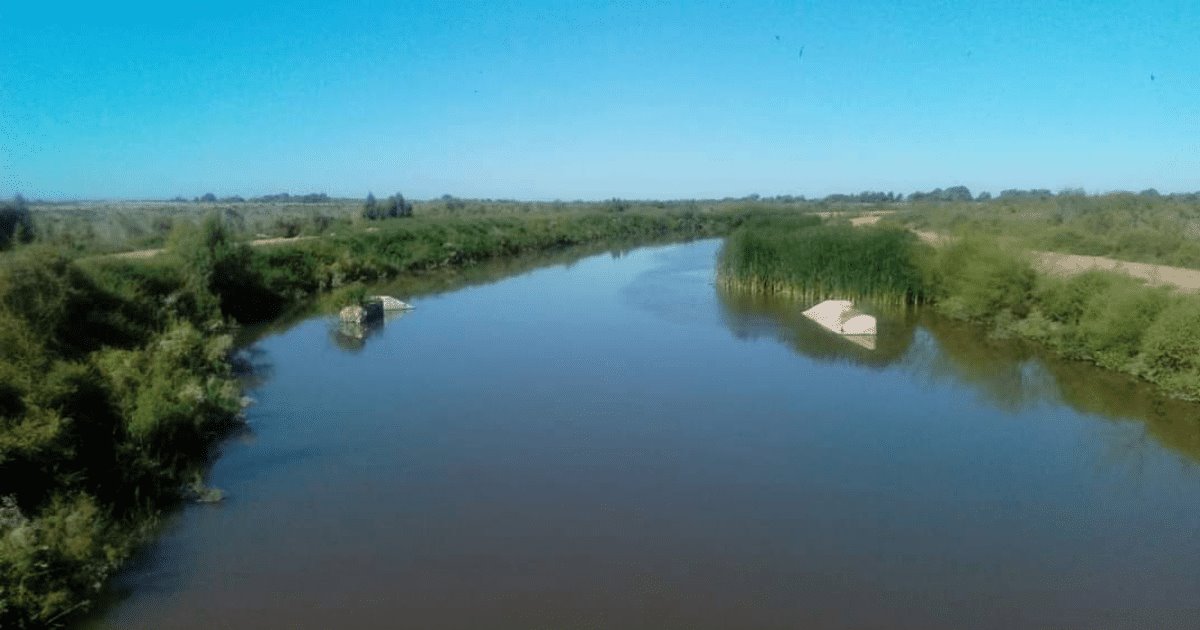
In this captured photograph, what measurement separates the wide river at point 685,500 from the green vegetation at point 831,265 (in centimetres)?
715

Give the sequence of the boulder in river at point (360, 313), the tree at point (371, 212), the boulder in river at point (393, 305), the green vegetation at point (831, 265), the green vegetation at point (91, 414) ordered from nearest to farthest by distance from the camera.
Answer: the green vegetation at point (91, 414)
the boulder in river at point (360, 313)
the boulder in river at point (393, 305)
the green vegetation at point (831, 265)
the tree at point (371, 212)

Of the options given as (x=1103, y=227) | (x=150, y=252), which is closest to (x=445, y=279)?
(x=150, y=252)

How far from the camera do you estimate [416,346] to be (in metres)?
17.2

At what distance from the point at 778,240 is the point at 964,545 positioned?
778 inches

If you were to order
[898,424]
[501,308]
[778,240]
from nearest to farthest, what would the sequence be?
[898,424] → [501,308] → [778,240]

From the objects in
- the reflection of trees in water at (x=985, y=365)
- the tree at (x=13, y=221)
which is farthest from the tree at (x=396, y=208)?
the reflection of trees in water at (x=985, y=365)

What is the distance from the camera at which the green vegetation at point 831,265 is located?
22.8 meters

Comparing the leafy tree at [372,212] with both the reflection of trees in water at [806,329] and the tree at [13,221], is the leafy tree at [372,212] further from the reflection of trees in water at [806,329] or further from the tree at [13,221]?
the reflection of trees in water at [806,329]

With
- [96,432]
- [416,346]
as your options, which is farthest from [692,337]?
[96,432]

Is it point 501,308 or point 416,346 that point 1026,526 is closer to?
point 416,346

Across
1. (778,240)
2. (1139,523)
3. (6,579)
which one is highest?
(778,240)

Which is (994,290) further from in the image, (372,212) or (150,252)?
(372,212)

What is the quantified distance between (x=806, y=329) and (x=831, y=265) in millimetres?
5216

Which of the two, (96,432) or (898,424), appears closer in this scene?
(96,432)
